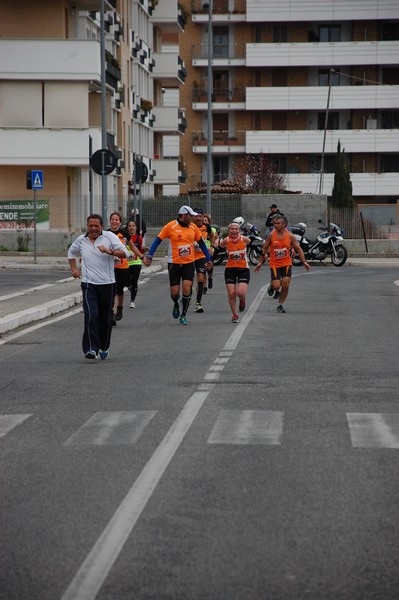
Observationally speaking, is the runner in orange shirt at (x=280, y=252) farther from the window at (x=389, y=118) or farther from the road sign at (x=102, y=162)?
the window at (x=389, y=118)

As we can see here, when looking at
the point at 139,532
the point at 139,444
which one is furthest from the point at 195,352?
the point at 139,532

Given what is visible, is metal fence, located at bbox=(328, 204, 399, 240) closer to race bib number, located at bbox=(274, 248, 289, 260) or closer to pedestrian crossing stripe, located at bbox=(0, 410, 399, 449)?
race bib number, located at bbox=(274, 248, 289, 260)

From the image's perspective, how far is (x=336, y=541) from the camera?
20.9ft

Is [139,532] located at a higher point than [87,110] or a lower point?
lower

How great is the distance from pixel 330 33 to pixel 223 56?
7.54 m

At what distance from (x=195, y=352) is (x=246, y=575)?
1031 centimetres

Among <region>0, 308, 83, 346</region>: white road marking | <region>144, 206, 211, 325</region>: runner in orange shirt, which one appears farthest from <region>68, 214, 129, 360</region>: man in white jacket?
<region>144, 206, 211, 325</region>: runner in orange shirt

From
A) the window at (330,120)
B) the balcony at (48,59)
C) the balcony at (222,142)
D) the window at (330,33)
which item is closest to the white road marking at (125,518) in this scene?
the balcony at (48,59)

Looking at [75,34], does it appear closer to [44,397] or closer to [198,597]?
[44,397]

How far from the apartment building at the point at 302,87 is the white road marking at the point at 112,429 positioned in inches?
3183

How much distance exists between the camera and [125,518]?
6891 mm

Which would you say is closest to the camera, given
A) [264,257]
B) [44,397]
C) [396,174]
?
[44,397]

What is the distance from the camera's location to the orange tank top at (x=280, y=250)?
23.7 meters

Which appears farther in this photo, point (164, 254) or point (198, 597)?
point (164, 254)
